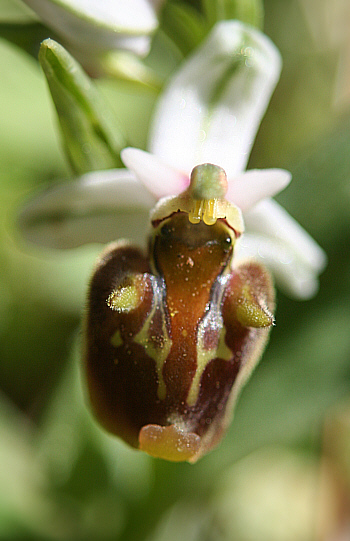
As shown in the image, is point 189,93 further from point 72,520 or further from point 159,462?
point 72,520

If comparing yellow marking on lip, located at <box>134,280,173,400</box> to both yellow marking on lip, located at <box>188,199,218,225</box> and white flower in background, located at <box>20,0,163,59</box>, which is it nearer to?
yellow marking on lip, located at <box>188,199,218,225</box>

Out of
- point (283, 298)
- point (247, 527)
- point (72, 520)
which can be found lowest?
point (247, 527)

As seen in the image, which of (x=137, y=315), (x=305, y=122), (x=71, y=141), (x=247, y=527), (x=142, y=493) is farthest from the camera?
(x=305, y=122)

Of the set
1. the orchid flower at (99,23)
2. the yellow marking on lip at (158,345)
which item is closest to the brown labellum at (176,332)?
the yellow marking on lip at (158,345)

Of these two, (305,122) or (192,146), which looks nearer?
(192,146)

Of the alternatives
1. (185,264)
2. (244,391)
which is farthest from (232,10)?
(244,391)

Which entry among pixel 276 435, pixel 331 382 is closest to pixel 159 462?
pixel 276 435

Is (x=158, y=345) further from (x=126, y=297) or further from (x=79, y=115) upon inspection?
(x=79, y=115)
